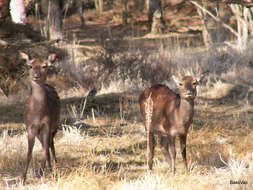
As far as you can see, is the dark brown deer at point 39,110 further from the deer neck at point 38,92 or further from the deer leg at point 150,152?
the deer leg at point 150,152

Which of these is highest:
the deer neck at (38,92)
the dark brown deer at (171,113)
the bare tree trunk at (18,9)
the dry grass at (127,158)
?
the bare tree trunk at (18,9)

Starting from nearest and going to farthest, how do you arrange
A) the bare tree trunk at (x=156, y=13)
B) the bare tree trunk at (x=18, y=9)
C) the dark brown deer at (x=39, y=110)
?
the dark brown deer at (x=39, y=110), the bare tree trunk at (x=18, y=9), the bare tree trunk at (x=156, y=13)

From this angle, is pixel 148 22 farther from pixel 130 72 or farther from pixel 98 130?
pixel 98 130

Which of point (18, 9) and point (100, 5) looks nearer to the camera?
point (18, 9)

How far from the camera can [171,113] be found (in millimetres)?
5469

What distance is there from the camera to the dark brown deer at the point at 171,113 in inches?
202

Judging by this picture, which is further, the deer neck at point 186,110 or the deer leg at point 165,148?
the deer leg at point 165,148

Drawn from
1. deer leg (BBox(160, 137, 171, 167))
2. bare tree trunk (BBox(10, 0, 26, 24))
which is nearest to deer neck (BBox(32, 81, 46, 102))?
deer leg (BBox(160, 137, 171, 167))

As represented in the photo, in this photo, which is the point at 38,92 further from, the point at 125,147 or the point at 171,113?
the point at 125,147

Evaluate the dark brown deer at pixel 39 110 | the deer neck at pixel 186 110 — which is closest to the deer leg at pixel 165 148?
the deer neck at pixel 186 110

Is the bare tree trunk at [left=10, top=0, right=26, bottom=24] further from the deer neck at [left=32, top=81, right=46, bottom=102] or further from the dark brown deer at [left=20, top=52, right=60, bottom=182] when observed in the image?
the deer neck at [left=32, top=81, right=46, bottom=102]

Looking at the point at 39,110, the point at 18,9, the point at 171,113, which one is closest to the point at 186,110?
the point at 171,113

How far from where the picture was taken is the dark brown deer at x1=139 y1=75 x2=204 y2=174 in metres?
5.14

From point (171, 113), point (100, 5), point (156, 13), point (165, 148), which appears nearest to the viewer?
point (171, 113)
